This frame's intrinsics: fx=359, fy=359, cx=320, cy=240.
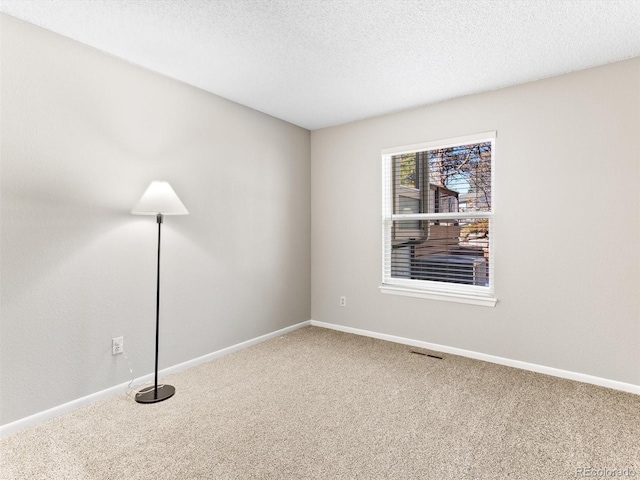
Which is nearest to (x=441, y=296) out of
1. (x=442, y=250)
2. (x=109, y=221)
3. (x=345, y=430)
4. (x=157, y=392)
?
(x=442, y=250)

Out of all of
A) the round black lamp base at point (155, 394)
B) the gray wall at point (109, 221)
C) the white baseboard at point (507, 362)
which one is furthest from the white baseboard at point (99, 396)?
the white baseboard at point (507, 362)

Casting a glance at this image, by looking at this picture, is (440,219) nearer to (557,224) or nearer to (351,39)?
(557,224)

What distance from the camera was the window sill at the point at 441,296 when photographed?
323cm

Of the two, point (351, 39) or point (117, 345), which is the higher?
point (351, 39)

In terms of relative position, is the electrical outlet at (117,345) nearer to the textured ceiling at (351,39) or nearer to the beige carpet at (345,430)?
the beige carpet at (345,430)

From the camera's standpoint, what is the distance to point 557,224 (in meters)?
2.88

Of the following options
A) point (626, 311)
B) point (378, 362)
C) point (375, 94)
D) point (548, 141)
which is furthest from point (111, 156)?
point (626, 311)

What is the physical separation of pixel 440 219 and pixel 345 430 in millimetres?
2228

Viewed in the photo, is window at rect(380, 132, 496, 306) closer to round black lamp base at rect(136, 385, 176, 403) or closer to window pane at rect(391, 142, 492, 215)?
window pane at rect(391, 142, 492, 215)

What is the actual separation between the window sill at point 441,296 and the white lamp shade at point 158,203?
2268 mm

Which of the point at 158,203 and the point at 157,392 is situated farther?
the point at 157,392

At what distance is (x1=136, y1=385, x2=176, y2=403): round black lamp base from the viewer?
8.07 ft

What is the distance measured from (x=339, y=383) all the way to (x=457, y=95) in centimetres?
271

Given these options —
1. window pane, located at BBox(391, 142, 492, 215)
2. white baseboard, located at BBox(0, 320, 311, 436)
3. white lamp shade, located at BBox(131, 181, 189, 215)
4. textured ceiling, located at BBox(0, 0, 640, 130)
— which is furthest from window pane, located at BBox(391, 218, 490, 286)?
white lamp shade, located at BBox(131, 181, 189, 215)
